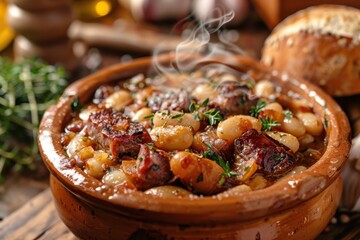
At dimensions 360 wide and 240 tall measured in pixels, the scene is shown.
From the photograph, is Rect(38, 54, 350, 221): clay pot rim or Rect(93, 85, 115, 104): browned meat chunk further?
Rect(93, 85, 115, 104): browned meat chunk

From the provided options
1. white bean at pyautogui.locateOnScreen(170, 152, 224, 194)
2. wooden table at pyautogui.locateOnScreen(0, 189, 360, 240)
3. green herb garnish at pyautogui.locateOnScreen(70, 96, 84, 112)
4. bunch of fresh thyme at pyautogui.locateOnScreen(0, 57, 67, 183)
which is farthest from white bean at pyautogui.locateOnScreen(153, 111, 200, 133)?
bunch of fresh thyme at pyautogui.locateOnScreen(0, 57, 67, 183)

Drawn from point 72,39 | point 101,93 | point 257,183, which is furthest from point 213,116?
point 72,39

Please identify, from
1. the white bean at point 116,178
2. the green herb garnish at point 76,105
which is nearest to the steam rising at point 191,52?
the green herb garnish at point 76,105

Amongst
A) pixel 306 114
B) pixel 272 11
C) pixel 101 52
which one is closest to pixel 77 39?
pixel 101 52

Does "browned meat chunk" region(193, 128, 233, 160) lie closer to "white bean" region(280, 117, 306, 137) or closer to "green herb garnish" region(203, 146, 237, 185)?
"green herb garnish" region(203, 146, 237, 185)

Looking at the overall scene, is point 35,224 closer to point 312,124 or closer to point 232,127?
point 232,127

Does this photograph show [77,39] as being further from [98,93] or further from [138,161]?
[138,161]

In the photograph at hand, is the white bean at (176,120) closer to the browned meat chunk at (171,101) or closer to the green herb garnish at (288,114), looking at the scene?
the browned meat chunk at (171,101)
